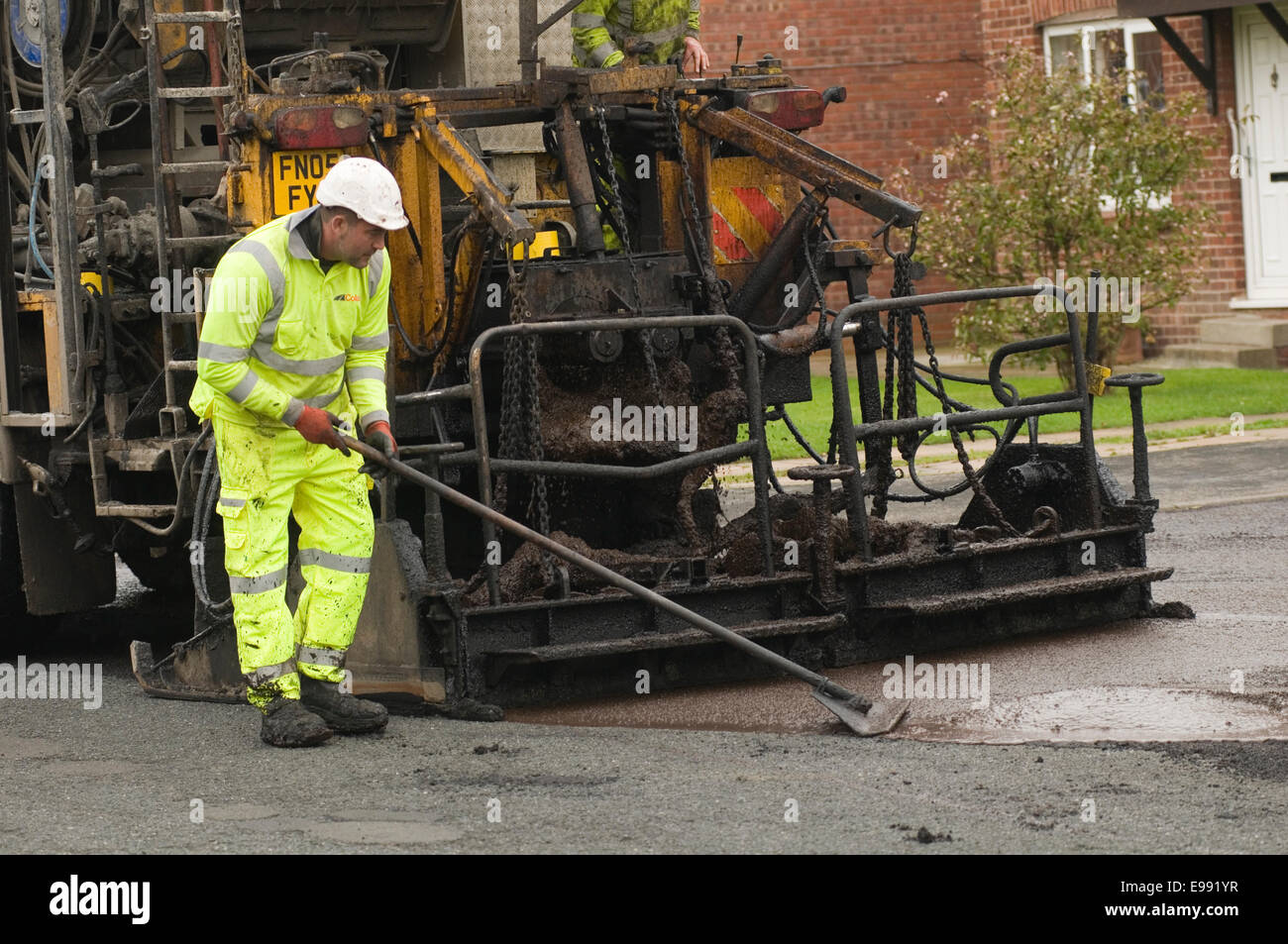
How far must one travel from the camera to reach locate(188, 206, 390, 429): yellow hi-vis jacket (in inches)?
252

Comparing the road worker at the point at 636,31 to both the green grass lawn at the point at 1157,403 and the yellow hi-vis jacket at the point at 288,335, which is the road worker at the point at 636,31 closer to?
the yellow hi-vis jacket at the point at 288,335

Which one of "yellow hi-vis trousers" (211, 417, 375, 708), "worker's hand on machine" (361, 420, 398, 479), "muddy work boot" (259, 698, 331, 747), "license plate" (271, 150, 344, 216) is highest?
"license plate" (271, 150, 344, 216)

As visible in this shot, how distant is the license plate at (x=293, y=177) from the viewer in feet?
24.4

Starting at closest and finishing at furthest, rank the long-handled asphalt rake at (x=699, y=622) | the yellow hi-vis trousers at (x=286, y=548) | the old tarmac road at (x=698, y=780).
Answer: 1. the old tarmac road at (x=698, y=780)
2. the long-handled asphalt rake at (x=699, y=622)
3. the yellow hi-vis trousers at (x=286, y=548)

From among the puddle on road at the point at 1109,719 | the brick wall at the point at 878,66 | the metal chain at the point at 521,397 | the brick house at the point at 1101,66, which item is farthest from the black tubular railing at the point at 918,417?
the brick wall at the point at 878,66

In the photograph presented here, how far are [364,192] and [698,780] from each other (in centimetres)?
206

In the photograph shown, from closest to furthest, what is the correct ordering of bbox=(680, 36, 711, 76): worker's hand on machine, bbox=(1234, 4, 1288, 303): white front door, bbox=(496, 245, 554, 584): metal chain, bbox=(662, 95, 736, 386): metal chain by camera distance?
bbox=(496, 245, 554, 584): metal chain → bbox=(662, 95, 736, 386): metal chain → bbox=(680, 36, 711, 76): worker's hand on machine → bbox=(1234, 4, 1288, 303): white front door

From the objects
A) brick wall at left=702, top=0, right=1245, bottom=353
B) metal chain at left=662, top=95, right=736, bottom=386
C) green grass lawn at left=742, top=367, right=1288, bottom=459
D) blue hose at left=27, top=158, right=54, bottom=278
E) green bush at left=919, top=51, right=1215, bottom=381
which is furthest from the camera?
brick wall at left=702, top=0, right=1245, bottom=353

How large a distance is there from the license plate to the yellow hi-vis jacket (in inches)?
32.8

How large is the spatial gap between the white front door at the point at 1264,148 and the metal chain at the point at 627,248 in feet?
37.8

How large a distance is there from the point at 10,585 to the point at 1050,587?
4.15 metres

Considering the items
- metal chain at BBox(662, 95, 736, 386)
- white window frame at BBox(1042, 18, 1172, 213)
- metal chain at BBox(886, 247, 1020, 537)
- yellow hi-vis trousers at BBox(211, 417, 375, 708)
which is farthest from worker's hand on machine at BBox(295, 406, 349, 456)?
white window frame at BBox(1042, 18, 1172, 213)

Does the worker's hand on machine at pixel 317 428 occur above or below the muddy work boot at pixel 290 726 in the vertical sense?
above

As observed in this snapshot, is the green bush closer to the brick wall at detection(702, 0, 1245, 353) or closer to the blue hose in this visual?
the brick wall at detection(702, 0, 1245, 353)
